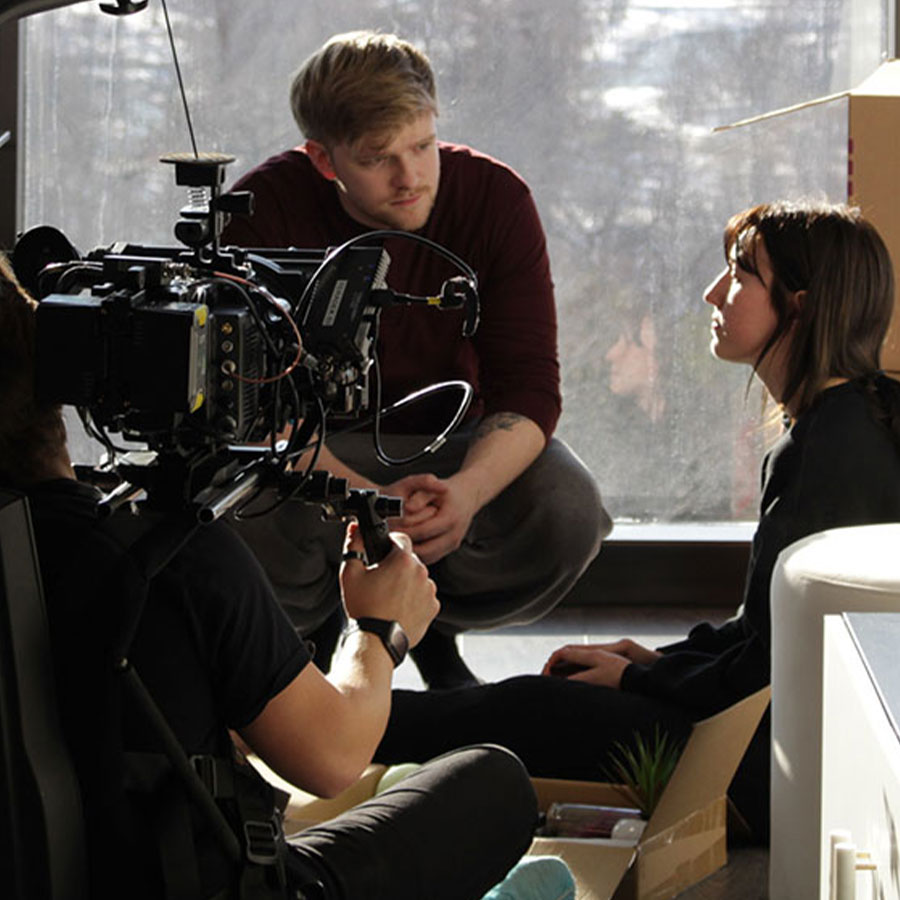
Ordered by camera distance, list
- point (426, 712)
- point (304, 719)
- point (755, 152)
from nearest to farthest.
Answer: point (304, 719), point (426, 712), point (755, 152)

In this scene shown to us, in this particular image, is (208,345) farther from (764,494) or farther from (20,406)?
(764,494)

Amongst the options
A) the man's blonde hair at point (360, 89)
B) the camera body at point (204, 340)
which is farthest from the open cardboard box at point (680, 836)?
the man's blonde hair at point (360, 89)

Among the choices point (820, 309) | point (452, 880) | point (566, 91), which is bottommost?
point (452, 880)

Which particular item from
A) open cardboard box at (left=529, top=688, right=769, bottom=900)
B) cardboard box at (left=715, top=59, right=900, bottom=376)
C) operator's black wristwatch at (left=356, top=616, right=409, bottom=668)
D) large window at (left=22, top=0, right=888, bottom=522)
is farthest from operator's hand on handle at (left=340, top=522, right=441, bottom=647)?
large window at (left=22, top=0, right=888, bottom=522)

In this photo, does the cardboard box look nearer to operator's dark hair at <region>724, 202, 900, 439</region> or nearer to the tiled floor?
operator's dark hair at <region>724, 202, 900, 439</region>

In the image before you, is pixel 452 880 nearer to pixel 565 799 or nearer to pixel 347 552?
pixel 347 552

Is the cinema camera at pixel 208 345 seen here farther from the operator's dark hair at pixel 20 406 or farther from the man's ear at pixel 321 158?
the man's ear at pixel 321 158

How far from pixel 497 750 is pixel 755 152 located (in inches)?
76.5

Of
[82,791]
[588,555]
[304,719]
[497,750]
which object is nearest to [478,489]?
[588,555]

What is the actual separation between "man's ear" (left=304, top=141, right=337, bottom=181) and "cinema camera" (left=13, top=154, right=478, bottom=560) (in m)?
0.97

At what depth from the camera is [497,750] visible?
173 centimetres

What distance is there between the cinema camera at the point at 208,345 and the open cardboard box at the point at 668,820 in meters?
0.58

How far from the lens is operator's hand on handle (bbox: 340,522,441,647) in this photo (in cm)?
154

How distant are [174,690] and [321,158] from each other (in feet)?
4.68
